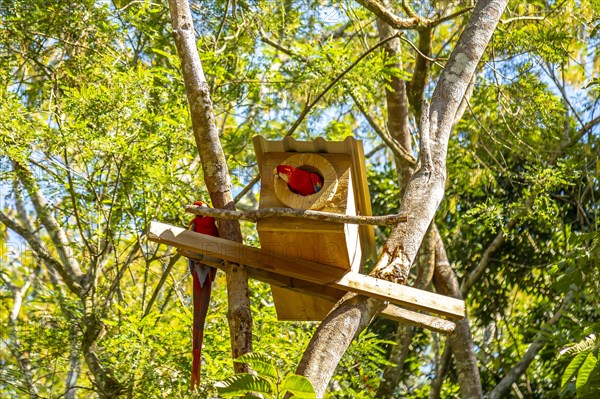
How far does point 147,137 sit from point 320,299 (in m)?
2.36

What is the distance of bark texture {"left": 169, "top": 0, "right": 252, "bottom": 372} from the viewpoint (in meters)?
3.51

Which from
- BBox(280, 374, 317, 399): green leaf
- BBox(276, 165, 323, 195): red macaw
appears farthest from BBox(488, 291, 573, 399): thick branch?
BBox(280, 374, 317, 399): green leaf

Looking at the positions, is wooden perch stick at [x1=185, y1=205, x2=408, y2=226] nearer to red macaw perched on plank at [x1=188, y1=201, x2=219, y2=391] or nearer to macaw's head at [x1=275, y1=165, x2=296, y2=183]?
macaw's head at [x1=275, y1=165, x2=296, y2=183]

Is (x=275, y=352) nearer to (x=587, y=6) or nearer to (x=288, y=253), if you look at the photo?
(x=288, y=253)

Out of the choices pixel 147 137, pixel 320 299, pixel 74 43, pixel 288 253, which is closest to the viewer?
pixel 288 253

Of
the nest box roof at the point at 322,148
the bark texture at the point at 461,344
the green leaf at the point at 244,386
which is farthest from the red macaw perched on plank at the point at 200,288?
the bark texture at the point at 461,344

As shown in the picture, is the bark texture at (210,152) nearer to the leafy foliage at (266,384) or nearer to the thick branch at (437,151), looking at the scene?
the thick branch at (437,151)

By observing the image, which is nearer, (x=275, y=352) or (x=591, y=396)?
(x=591, y=396)

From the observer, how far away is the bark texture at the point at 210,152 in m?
3.51

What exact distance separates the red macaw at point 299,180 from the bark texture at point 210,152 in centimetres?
24

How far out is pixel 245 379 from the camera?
2.67 meters

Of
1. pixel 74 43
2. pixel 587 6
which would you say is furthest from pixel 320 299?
pixel 587 6

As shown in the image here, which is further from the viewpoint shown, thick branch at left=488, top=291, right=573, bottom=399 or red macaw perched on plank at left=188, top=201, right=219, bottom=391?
thick branch at left=488, top=291, right=573, bottom=399

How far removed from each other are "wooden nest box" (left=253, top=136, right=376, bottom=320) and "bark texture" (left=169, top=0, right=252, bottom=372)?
18cm
